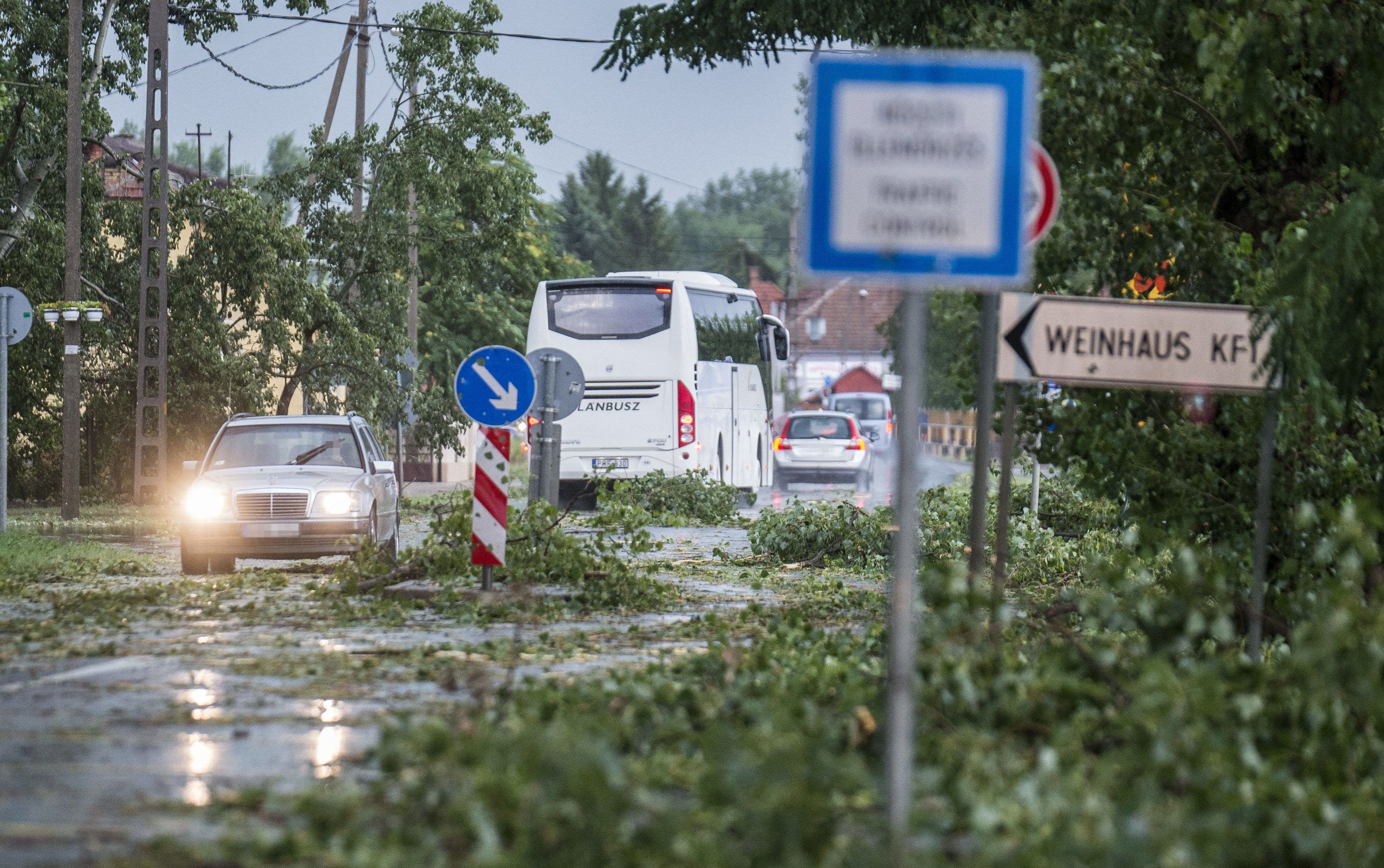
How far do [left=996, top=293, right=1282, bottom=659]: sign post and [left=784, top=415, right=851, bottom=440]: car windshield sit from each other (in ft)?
104

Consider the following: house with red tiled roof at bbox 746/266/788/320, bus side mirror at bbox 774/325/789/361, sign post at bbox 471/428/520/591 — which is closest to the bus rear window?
bus side mirror at bbox 774/325/789/361

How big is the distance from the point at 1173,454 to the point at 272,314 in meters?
21.1

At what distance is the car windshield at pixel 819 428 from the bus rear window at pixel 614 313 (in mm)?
12314

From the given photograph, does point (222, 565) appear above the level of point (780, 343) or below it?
below

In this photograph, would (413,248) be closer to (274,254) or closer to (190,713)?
(274,254)

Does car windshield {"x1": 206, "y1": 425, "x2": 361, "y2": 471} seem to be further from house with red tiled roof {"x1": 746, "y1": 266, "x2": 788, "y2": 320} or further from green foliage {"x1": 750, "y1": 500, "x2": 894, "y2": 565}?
house with red tiled roof {"x1": 746, "y1": 266, "x2": 788, "y2": 320}

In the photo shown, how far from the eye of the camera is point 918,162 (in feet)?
15.2

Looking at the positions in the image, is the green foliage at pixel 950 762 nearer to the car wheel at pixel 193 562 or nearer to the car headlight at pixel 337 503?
the car headlight at pixel 337 503

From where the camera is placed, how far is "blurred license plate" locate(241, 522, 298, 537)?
51.0 ft

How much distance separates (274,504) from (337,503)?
555 millimetres

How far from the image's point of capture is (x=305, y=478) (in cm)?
1595

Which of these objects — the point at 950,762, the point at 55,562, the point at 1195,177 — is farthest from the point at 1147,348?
the point at 55,562

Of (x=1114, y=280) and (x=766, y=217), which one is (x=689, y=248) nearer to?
(x=766, y=217)

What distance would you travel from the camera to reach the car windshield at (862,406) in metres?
72.2
